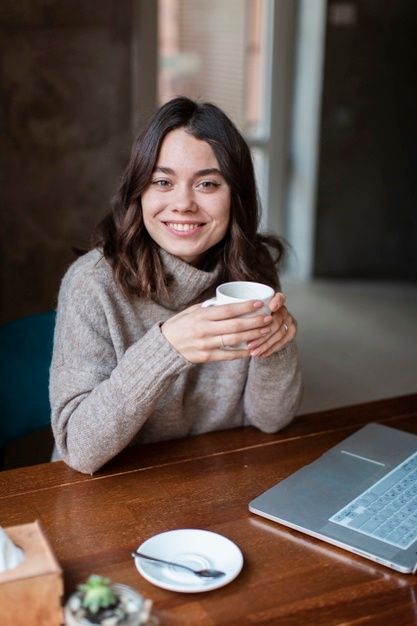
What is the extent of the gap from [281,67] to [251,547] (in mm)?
3608

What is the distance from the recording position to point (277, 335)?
1.35 metres

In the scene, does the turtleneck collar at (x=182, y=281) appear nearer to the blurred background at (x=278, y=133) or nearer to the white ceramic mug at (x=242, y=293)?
the white ceramic mug at (x=242, y=293)

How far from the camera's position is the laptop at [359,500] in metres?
1.10

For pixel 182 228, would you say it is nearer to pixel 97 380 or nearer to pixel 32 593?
pixel 97 380

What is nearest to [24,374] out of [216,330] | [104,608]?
[216,330]

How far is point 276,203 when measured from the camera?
456 centimetres

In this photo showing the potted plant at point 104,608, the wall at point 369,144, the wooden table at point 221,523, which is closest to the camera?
the potted plant at point 104,608

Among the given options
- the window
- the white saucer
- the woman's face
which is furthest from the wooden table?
the window

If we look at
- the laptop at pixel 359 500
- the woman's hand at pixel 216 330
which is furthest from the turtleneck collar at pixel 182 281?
the laptop at pixel 359 500

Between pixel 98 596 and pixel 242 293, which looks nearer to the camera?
pixel 98 596

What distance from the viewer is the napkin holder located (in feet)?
2.85

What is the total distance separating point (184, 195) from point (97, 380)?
34cm

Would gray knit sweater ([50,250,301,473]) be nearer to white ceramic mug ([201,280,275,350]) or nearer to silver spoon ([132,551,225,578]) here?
white ceramic mug ([201,280,275,350])

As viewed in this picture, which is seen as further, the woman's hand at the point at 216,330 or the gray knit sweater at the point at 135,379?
the gray knit sweater at the point at 135,379
